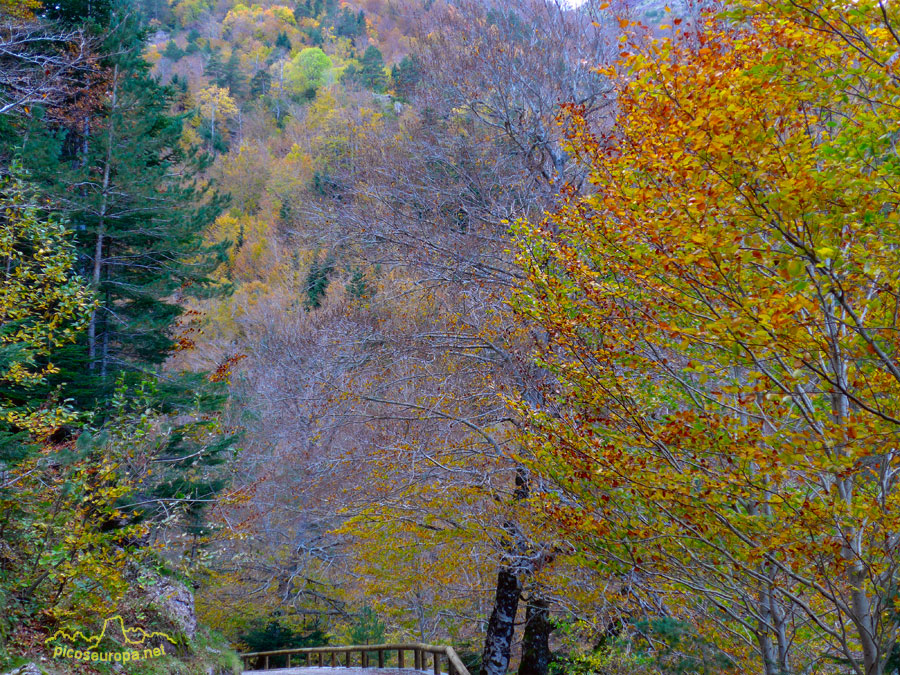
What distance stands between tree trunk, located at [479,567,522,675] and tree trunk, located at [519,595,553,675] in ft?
0.93

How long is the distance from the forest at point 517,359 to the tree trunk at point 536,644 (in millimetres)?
51

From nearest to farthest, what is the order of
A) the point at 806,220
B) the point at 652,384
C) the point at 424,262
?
the point at 806,220
the point at 652,384
the point at 424,262

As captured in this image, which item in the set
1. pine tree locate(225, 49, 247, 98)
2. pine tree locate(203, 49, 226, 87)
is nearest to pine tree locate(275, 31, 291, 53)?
pine tree locate(225, 49, 247, 98)

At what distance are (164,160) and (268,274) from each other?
2167 cm

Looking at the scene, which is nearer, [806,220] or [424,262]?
[806,220]

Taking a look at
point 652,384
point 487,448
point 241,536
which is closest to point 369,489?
point 487,448

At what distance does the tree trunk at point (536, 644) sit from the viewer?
8.16 meters

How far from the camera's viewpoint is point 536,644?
8.30m

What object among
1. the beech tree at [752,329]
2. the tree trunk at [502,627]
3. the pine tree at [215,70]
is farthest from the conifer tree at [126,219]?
the pine tree at [215,70]

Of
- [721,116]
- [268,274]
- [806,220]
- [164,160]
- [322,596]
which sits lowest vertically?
[322,596]

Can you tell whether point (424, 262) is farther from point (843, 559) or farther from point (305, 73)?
point (305, 73)

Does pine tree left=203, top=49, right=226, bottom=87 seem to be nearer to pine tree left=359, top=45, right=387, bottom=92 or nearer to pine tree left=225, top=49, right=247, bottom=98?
pine tree left=225, top=49, right=247, bottom=98

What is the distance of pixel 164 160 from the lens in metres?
13.5

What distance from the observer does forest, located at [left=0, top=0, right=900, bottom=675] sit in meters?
2.99
